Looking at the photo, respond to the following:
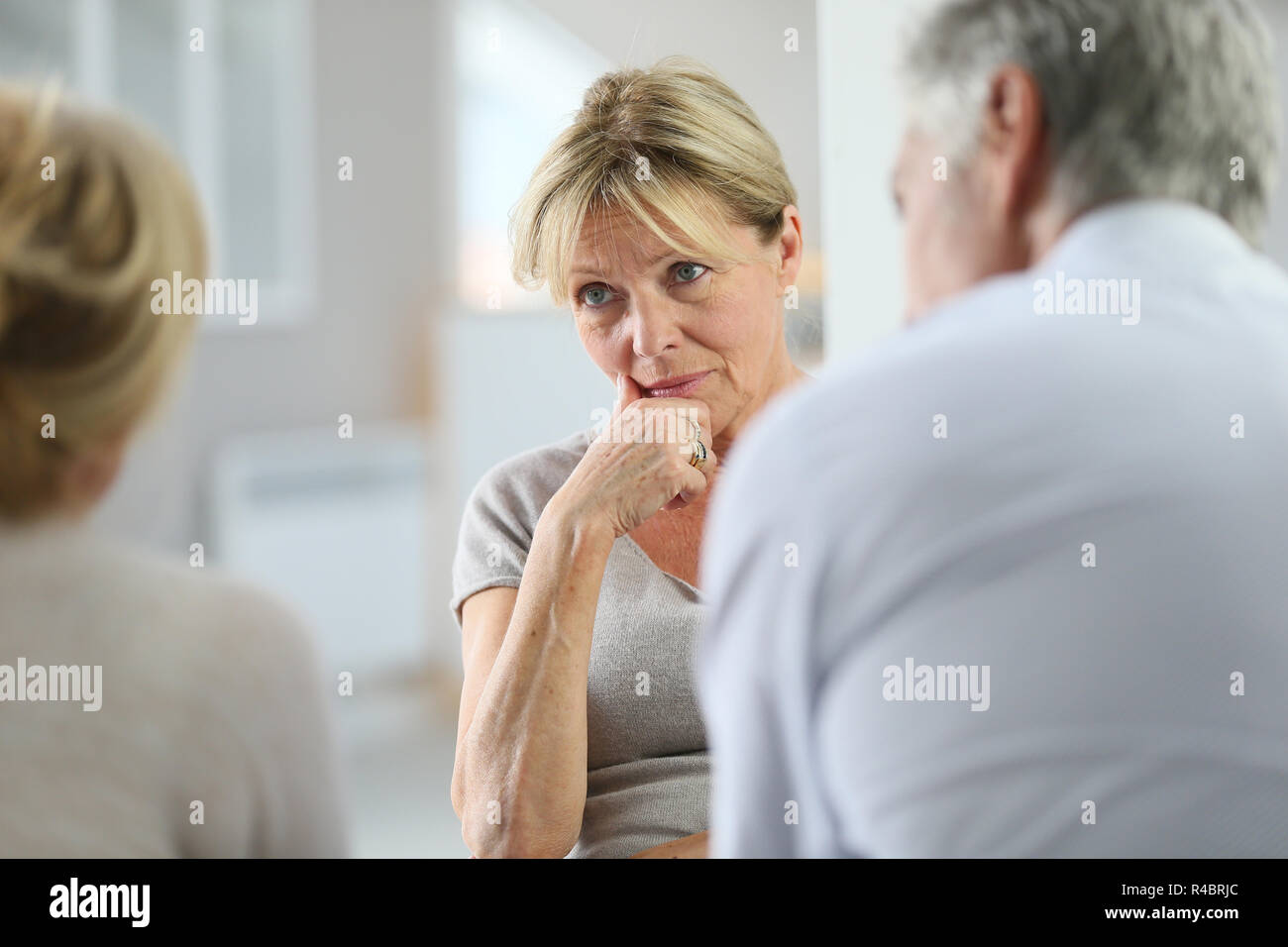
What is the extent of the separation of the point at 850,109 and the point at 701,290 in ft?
0.72

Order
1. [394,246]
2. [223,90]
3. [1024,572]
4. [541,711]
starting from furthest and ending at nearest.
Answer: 1. [394,246]
2. [223,90]
3. [541,711]
4. [1024,572]

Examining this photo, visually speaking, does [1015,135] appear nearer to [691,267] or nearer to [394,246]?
[691,267]

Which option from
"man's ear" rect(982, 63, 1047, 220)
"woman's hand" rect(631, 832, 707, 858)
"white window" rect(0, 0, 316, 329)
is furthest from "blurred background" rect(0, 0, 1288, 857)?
"woman's hand" rect(631, 832, 707, 858)

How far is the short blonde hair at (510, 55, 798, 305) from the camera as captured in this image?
1.04 m

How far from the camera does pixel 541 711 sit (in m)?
1.01

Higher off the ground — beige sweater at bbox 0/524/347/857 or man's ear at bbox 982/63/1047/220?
man's ear at bbox 982/63/1047/220

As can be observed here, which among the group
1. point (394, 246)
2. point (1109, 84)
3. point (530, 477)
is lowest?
point (530, 477)

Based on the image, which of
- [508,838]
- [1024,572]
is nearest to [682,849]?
[508,838]

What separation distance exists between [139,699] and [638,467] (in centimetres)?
47

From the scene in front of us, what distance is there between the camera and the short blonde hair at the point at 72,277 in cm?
83

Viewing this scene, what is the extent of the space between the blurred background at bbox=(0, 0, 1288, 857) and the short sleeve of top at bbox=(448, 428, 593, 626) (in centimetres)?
4

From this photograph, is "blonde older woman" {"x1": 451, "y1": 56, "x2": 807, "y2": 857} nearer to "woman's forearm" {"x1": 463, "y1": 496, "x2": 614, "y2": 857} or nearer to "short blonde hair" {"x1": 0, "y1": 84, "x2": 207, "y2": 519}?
"woman's forearm" {"x1": 463, "y1": 496, "x2": 614, "y2": 857}
